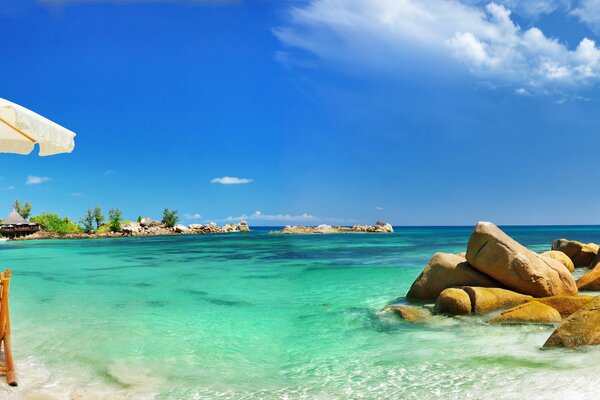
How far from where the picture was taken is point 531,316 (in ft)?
30.8

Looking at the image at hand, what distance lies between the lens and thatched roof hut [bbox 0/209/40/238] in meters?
92.2

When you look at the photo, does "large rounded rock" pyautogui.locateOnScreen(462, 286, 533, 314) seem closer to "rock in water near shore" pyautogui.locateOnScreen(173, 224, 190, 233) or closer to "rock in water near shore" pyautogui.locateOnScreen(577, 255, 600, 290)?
"rock in water near shore" pyautogui.locateOnScreen(577, 255, 600, 290)

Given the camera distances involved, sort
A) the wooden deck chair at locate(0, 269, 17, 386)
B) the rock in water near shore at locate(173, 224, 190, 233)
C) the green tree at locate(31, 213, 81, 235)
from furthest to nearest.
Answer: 1. the rock in water near shore at locate(173, 224, 190, 233)
2. the green tree at locate(31, 213, 81, 235)
3. the wooden deck chair at locate(0, 269, 17, 386)

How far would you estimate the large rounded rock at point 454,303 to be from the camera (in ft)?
34.9

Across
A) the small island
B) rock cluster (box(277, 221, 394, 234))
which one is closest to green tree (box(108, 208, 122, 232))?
the small island

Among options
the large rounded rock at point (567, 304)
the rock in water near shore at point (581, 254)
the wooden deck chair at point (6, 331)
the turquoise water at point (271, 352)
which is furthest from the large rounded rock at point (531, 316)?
the rock in water near shore at point (581, 254)

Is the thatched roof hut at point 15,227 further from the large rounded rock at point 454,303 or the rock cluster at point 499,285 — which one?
the large rounded rock at point 454,303

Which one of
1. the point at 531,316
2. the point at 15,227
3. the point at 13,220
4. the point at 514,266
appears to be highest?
the point at 13,220

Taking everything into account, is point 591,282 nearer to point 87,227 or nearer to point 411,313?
point 411,313

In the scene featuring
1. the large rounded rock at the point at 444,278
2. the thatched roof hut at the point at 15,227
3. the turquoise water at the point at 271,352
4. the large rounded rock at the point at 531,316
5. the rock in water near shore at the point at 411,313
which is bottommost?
the turquoise water at the point at 271,352

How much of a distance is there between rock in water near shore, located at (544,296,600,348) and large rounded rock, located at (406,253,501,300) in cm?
488

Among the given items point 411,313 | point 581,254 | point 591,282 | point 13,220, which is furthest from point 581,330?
point 13,220

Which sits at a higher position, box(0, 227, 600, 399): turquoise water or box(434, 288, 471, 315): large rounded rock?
box(434, 288, 471, 315): large rounded rock

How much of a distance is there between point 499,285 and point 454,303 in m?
2.23
